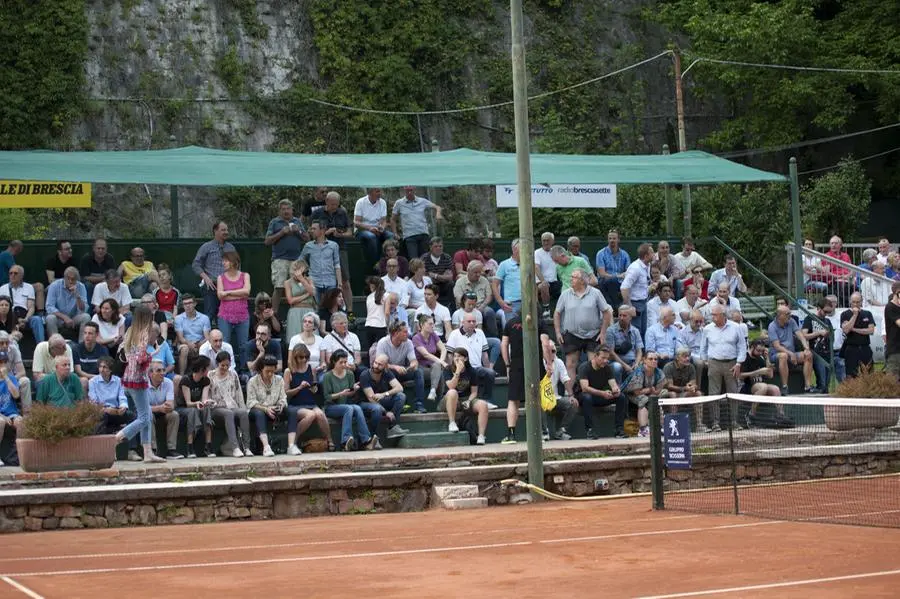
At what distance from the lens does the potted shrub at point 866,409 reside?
763 inches

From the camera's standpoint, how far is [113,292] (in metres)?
18.6

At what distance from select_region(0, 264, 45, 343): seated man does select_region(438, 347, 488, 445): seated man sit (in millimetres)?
5474

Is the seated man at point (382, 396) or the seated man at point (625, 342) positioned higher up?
the seated man at point (625, 342)

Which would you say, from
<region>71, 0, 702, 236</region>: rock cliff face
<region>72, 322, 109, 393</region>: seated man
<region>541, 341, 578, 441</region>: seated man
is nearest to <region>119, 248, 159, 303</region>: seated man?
<region>72, 322, 109, 393</region>: seated man

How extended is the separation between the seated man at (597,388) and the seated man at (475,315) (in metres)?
1.42

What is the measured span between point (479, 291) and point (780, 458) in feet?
16.9

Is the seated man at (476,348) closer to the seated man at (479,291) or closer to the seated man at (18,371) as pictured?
the seated man at (479,291)

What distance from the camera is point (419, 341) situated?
19.0 metres

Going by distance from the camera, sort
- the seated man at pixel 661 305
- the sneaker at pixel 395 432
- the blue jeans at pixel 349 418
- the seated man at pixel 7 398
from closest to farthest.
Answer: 1. the seated man at pixel 7 398
2. the blue jeans at pixel 349 418
3. the sneaker at pixel 395 432
4. the seated man at pixel 661 305

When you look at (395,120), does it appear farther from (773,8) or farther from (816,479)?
(816,479)

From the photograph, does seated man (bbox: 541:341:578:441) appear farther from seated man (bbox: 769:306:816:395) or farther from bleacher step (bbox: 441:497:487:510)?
seated man (bbox: 769:306:816:395)

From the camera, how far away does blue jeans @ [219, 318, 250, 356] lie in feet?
61.8

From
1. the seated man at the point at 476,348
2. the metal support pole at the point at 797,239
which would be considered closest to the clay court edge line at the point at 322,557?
the seated man at the point at 476,348

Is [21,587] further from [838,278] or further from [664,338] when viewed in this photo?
[838,278]
